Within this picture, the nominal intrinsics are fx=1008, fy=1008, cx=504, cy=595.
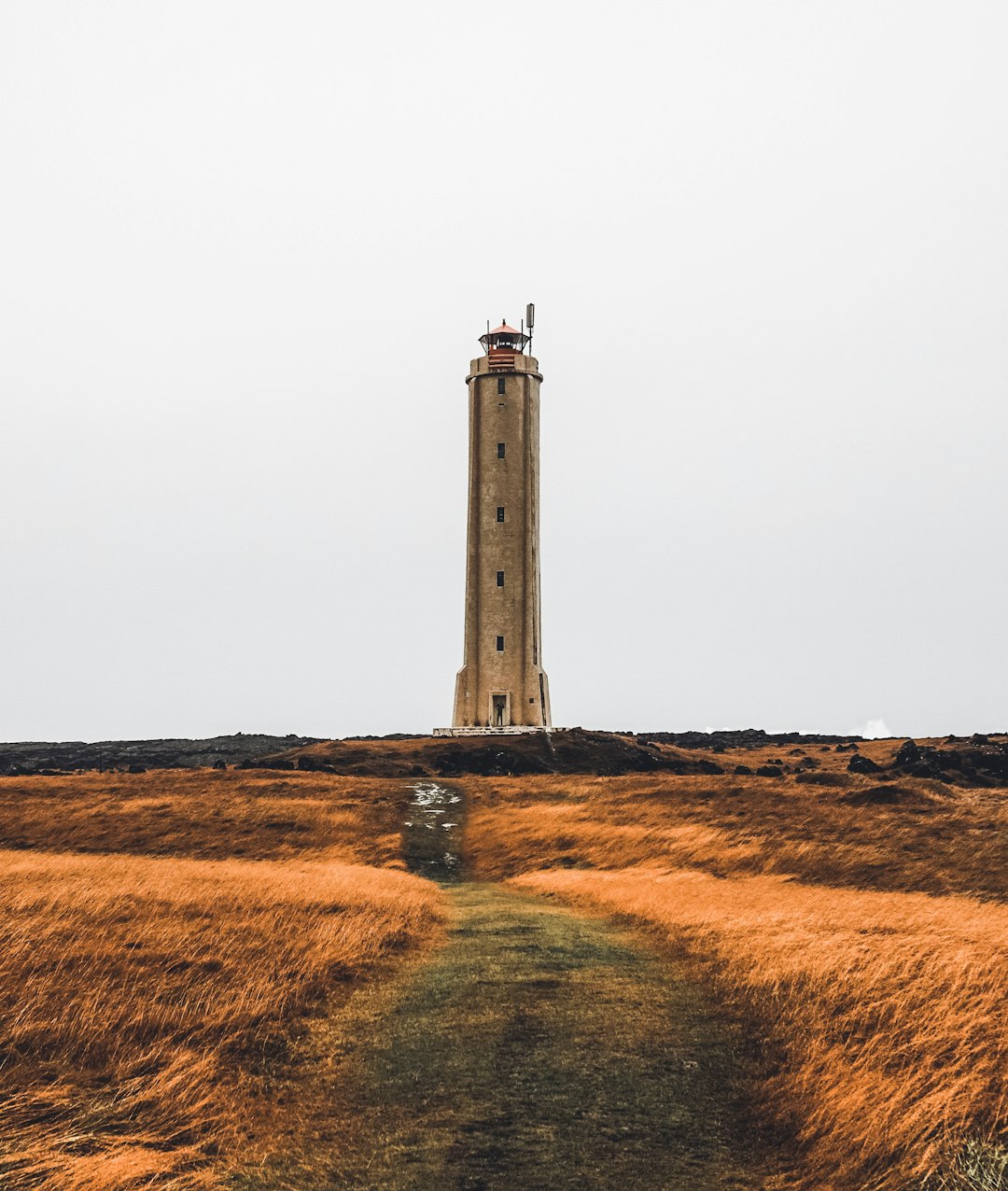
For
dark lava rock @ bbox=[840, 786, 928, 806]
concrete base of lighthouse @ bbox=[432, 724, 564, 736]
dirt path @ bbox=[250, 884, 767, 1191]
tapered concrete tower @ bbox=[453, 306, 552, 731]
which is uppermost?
tapered concrete tower @ bbox=[453, 306, 552, 731]

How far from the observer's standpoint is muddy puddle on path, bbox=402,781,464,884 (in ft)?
96.2

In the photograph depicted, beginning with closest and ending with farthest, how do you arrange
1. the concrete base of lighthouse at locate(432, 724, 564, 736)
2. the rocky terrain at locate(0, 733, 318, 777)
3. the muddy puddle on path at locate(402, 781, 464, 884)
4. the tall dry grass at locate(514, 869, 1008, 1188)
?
the tall dry grass at locate(514, 869, 1008, 1188), the muddy puddle on path at locate(402, 781, 464, 884), the concrete base of lighthouse at locate(432, 724, 564, 736), the rocky terrain at locate(0, 733, 318, 777)

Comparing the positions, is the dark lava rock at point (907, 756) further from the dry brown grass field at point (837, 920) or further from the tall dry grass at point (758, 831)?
the dry brown grass field at point (837, 920)

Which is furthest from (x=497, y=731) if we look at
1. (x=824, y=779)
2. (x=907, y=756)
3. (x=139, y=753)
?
(x=139, y=753)

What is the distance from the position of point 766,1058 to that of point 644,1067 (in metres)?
1.39

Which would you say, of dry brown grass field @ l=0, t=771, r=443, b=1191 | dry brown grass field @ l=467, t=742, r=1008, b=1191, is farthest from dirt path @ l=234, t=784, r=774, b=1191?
dry brown grass field @ l=467, t=742, r=1008, b=1191

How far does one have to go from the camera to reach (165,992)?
12195mm

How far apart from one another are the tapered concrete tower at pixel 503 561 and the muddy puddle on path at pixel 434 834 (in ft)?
76.0

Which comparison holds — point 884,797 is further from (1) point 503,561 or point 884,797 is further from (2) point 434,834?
(1) point 503,561

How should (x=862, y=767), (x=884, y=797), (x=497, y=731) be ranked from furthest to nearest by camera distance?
(x=497, y=731) < (x=862, y=767) < (x=884, y=797)

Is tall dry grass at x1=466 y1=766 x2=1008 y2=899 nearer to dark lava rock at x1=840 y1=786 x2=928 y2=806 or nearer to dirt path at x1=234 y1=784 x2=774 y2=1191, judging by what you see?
dark lava rock at x1=840 y1=786 x2=928 y2=806

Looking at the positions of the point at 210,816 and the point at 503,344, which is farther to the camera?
the point at 503,344

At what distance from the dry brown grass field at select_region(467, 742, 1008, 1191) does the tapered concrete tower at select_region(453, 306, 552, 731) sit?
88.3 feet

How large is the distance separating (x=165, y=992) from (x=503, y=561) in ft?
191
